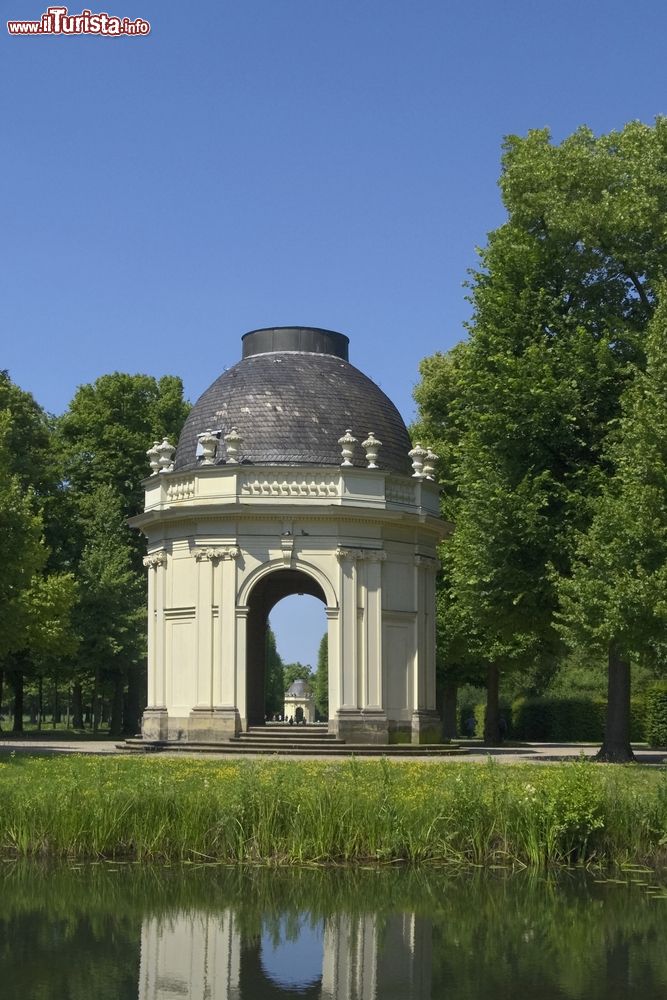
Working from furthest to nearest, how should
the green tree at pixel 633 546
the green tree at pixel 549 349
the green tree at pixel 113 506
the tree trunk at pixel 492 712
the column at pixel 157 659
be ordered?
the green tree at pixel 113 506
the tree trunk at pixel 492 712
the column at pixel 157 659
the green tree at pixel 549 349
the green tree at pixel 633 546

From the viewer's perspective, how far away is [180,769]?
24344 mm

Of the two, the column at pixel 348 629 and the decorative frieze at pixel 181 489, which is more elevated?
the decorative frieze at pixel 181 489

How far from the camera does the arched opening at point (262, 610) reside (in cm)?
4091

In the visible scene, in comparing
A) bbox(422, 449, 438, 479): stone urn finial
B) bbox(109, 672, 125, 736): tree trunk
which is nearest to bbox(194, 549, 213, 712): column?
bbox(422, 449, 438, 479): stone urn finial

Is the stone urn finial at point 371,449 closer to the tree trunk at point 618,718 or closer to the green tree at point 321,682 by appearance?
the tree trunk at point 618,718

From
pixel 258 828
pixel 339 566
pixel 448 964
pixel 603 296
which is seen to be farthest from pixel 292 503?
pixel 448 964

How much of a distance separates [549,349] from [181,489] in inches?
423

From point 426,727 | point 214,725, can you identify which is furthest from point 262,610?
point 214,725

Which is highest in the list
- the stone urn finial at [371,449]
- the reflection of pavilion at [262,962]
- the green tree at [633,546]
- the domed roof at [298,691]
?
the stone urn finial at [371,449]

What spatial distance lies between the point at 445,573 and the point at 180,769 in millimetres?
25105

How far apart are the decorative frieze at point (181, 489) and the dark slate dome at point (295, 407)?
720 millimetres

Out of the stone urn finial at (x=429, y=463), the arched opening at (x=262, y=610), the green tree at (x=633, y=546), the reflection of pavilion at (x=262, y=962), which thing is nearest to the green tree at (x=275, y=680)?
the arched opening at (x=262, y=610)

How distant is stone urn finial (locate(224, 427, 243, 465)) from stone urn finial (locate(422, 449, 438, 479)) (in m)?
5.59

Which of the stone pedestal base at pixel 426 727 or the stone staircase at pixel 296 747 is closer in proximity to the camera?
the stone staircase at pixel 296 747
